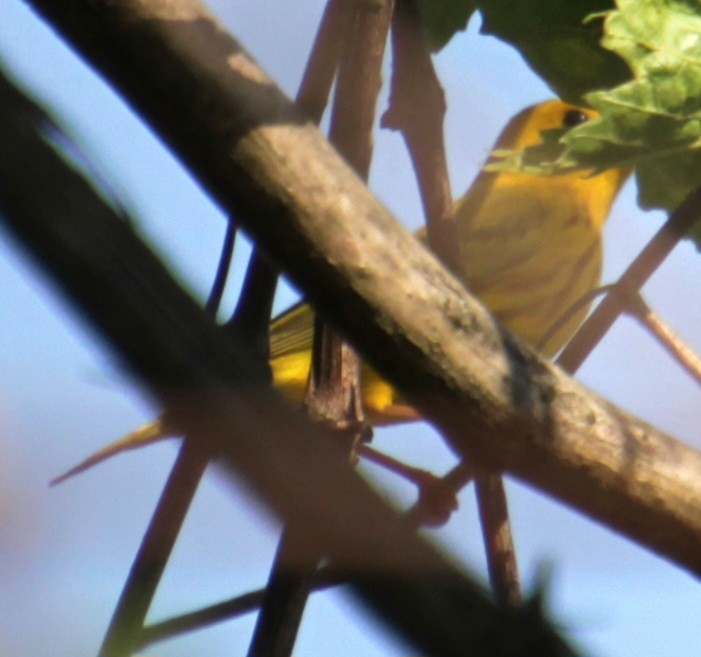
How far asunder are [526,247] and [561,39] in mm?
3003

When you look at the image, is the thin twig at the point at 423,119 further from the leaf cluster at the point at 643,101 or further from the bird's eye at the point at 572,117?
the bird's eye at the point at 572,117

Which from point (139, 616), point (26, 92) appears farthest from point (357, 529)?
point (139, 616)

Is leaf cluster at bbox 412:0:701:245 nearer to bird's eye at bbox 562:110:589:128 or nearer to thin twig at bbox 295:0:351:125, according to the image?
thin twig at bbox 295:0:351:125

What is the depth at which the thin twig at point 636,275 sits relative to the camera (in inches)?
61.7

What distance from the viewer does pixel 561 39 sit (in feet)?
5.86

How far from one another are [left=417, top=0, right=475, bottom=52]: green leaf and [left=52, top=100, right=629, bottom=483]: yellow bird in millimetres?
2080

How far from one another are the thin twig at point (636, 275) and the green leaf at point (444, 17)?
0.52m

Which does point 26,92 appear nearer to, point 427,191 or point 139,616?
point 139,616

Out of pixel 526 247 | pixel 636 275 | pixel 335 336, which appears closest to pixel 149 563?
pixel 335 336

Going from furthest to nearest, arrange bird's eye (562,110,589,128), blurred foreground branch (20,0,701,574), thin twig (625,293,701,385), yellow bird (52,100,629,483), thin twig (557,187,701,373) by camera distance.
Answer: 1. bird's eye (562,110,589,128)
2. yellow bird (52,100,629,483)
3. thin twig (625,293,701,385)
4. thin twig (557,187,701,373)
5. blurred foreground branch (20,0,701,574)

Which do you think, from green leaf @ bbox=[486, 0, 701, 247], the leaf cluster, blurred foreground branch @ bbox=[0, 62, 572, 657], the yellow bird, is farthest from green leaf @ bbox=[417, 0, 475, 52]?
the yellow bird

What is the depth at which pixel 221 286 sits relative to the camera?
1.74 m

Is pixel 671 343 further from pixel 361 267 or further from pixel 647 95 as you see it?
pixel 361 267

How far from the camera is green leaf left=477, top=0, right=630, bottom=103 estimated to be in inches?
69.6
